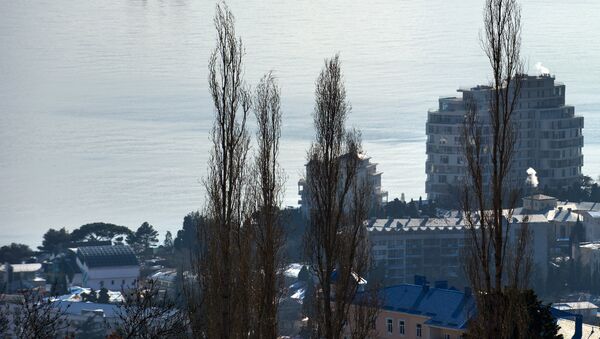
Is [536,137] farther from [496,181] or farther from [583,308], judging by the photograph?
[496,181]

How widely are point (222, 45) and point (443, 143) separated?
33910mm

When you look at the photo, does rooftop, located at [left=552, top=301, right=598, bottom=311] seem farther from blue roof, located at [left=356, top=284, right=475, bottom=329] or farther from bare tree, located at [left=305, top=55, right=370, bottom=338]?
bare tree, located at [left=305, top=55, right=370, bottom=338]

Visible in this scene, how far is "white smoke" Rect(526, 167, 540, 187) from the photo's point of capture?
43.0 m

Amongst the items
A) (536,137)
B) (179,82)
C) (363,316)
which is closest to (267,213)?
(363,316)

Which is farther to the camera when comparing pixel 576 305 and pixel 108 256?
pixel 108 256

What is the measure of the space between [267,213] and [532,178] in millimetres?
33289

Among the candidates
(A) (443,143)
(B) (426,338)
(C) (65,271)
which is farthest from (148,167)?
(B) (426,338)

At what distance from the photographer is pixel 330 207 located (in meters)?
11.2

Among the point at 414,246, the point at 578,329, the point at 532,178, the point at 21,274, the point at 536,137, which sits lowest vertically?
the point at 578,329

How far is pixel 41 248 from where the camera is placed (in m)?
34.0

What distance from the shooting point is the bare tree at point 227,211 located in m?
10.8

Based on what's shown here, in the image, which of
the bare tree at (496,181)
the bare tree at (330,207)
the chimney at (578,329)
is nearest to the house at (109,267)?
the chimney at (578,329)

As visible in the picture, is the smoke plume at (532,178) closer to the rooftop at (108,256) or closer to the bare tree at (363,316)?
the rooftop at (108,256)

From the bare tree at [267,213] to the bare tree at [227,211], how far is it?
12 cm
